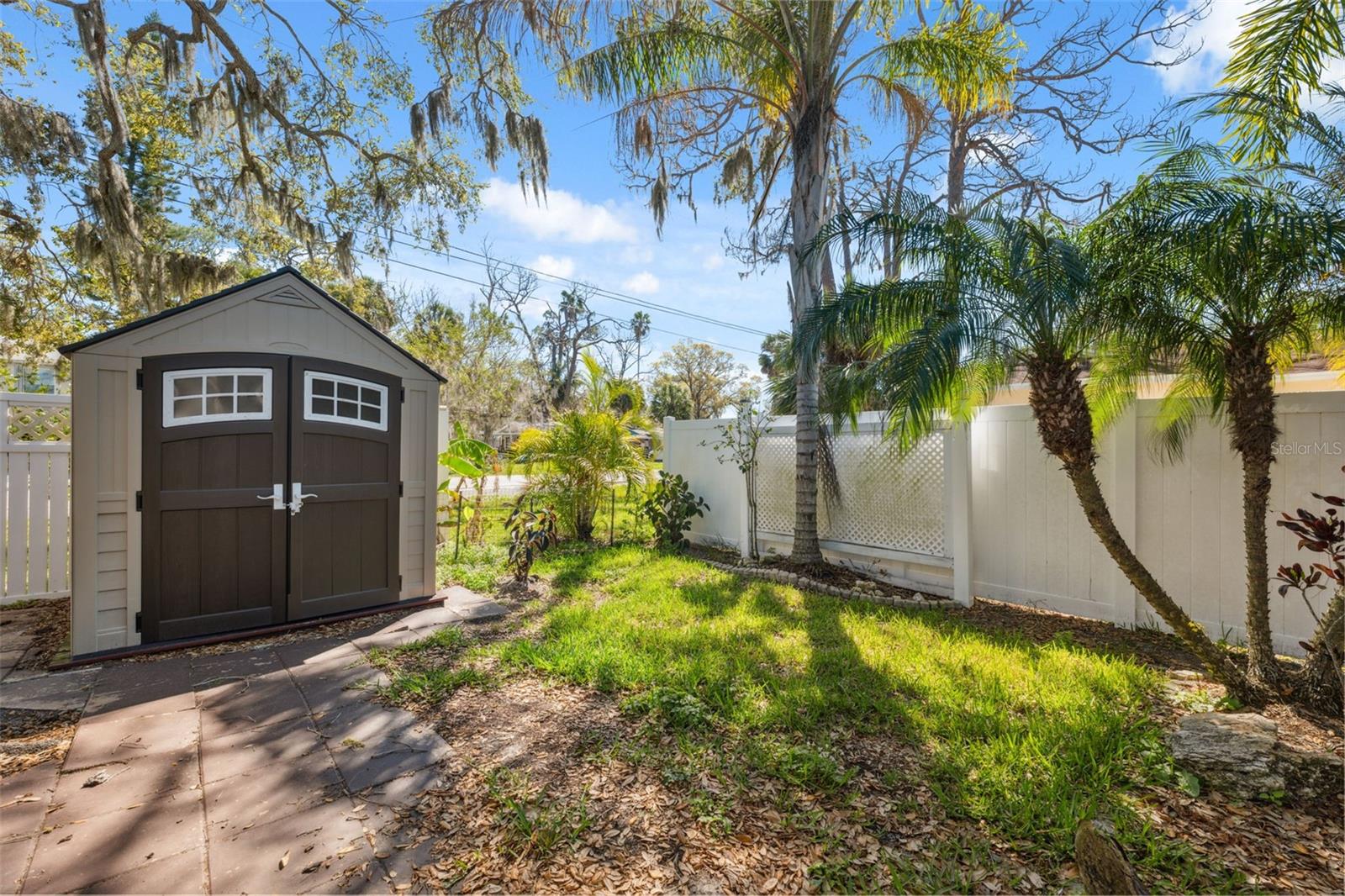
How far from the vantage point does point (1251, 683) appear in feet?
10.4

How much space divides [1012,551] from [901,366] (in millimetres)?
2593

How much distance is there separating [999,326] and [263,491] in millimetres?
5682

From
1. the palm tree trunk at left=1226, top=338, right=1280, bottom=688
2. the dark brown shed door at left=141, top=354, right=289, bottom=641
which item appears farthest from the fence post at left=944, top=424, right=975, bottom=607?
the dark brown shed door at left=141, top=354, right=289, bottom=641

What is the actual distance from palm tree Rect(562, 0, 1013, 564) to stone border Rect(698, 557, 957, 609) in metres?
0.42

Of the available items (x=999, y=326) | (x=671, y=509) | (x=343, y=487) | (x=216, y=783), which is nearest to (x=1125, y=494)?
(x=999, y=326)

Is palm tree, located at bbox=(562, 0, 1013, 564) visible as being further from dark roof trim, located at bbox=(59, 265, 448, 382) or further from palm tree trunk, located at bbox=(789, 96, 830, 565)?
dark roof trim, located at bbox=(59, 265, 448, 382)

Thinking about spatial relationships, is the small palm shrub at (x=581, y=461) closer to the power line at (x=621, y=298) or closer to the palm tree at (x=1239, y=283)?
the palm tree at (x=1239, y=283)

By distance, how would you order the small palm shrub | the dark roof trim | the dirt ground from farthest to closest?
1. the small palm shrub
2. the dark roof trim
3. the dirt ground

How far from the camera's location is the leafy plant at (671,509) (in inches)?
306

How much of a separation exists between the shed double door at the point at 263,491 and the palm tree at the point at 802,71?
404 centimetres

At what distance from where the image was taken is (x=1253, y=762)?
2398 millimetres

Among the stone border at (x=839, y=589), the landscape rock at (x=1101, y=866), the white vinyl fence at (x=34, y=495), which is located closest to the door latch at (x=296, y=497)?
the white vinyl fence at (x=34, y=495)

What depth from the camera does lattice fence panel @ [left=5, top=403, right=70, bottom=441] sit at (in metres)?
5.02

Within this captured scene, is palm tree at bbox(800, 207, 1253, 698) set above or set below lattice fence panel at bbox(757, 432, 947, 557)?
above
